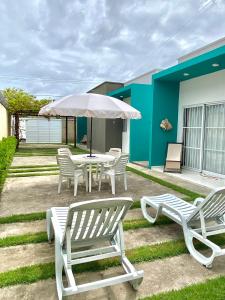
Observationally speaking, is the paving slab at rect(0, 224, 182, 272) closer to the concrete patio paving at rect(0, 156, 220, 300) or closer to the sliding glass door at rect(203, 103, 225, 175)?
the concrete patio paving at rect(0, 156, 220, 300)

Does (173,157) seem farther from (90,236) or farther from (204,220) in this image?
(90,236)

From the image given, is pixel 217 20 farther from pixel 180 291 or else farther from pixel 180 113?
pixel 180 291

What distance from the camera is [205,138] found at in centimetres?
862

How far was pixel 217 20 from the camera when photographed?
11.8 m

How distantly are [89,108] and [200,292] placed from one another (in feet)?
12.9

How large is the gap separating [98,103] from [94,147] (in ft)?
38.9

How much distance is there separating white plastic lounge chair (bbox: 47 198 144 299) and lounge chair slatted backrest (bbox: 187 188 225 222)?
3.73 feet

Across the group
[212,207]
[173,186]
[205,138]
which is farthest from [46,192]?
[205,138]

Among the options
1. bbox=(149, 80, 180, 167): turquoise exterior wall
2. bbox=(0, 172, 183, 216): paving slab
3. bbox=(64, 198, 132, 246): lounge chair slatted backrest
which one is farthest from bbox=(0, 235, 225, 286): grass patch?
bbox=(149, 80, 180, 167): turquoise exterior wall

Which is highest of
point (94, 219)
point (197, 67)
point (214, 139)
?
point (197, 67)

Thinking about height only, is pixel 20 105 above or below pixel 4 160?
above

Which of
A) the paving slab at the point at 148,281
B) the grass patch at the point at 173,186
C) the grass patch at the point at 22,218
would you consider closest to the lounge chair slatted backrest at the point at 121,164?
the grass patch at the point at 173,186

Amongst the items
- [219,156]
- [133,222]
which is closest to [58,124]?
[219,156]

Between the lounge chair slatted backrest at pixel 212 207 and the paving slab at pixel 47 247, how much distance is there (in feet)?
2.19
